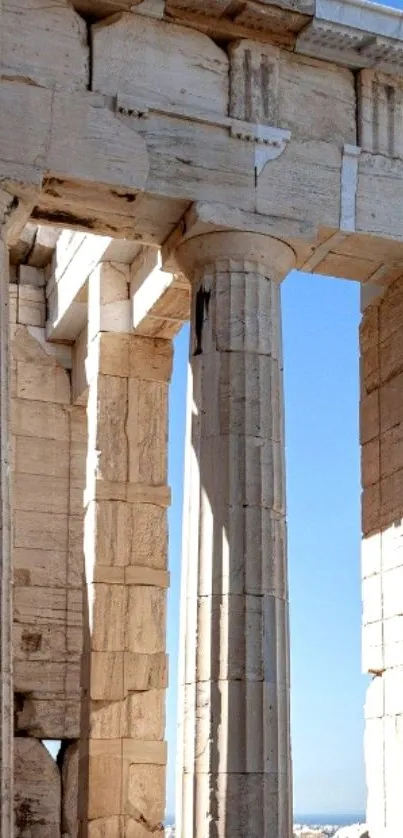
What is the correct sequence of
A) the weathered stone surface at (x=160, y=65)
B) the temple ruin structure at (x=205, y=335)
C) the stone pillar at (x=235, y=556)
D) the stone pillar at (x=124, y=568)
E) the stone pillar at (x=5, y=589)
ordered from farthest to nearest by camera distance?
1. the stone pillar at (x=124, y=568)
2. the weathered stone surface at (x=160, y=65)
3. the temple ruin structure at (x=205, y=335)
4. the stone pillar at (x=235, y=556)
5. the stone pillar at (x=5, y=589)

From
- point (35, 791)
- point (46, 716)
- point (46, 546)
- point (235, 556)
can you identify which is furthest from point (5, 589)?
point (46, 546)

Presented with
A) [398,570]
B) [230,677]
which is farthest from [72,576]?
[230,677]

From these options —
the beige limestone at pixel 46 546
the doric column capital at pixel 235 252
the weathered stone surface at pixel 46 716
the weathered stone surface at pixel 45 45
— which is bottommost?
the weathered stone surface at pixel 46 716

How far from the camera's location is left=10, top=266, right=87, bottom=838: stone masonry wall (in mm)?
20422

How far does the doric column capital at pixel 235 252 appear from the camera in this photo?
15.6 meters

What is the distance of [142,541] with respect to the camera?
63.7ft

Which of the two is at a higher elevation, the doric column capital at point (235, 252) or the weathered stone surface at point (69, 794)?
the doric column capital at point (235, 252)

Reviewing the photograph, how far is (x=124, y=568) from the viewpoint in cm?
1908

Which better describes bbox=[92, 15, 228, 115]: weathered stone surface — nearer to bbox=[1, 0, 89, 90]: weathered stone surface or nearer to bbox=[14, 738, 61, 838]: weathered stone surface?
bbox=[1, 0, 89, 90]: weathered stone surface

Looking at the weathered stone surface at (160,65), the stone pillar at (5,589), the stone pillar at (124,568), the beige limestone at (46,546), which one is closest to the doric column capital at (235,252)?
the weathered stone surface at (160,65)

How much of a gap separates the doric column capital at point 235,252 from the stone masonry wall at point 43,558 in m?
6.04

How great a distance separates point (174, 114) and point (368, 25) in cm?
244

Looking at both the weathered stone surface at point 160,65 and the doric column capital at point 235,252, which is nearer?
the weathered stone surface at point 160,65

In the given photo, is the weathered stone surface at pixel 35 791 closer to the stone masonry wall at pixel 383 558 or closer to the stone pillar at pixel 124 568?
the stone pillar at pixel 124 568
